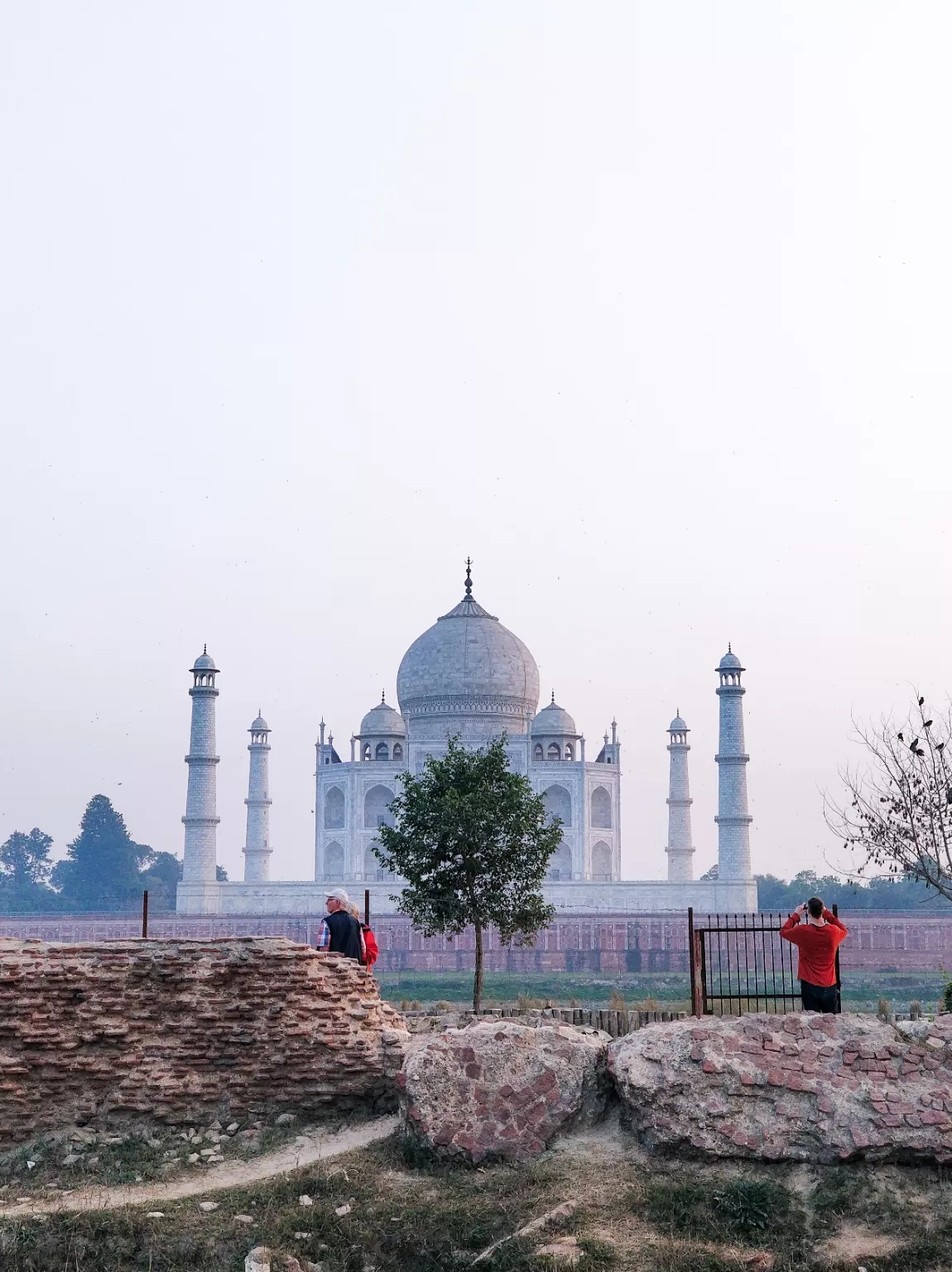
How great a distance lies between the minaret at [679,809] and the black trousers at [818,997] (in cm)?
4110

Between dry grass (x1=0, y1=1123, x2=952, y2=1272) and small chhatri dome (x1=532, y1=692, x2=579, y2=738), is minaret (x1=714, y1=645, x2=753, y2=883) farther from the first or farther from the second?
dry grass (x1=0, y1=1123, x2=952, y2=1272)

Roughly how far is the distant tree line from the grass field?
23860 millimetres

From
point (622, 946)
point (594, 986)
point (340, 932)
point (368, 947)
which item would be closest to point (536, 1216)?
point (340, 932)

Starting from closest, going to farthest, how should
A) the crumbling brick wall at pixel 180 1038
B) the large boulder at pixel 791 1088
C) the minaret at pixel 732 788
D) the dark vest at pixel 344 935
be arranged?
the large boulder at pixel 791 1088 → the crumbling brick wall at pixel 180 1038 → the dark vest at pixel 344 935 → the minaret at pixel 732 788

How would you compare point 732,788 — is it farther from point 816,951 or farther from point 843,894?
point 816,951

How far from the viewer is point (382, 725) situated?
52.1 m

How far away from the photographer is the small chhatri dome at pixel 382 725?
5194cm

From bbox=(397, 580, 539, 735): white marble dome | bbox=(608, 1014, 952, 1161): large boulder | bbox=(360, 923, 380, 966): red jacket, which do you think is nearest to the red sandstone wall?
bbox=(397, 580, 539, 735): white marble dome

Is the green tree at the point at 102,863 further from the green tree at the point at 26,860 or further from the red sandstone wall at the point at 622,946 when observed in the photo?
the red sandstone wall at the point at 622,946

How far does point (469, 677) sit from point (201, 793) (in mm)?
9595

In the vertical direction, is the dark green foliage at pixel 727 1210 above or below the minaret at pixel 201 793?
below

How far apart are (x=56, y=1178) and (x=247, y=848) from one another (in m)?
43.6

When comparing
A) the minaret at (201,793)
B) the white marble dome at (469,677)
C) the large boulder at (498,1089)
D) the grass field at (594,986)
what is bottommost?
the grass field at (594,986)

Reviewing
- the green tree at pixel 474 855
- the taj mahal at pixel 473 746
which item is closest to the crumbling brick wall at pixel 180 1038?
the green tree at pixel 474 855
